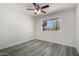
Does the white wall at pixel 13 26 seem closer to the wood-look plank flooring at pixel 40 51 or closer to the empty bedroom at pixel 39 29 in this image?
the empty bedroom at pixel 39 29

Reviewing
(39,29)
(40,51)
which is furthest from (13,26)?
(40,51)

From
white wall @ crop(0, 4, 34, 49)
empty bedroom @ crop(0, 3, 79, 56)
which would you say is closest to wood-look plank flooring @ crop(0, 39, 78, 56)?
empty bedroom @ crop(0, 3, 79, 56)

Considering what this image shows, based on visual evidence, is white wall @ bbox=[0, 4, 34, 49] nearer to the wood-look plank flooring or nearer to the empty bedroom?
the empty bedroom

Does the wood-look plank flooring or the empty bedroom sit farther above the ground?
the empty bedroom

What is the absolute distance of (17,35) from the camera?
3.45 metres

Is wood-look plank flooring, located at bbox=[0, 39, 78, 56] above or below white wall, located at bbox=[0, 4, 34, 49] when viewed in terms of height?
below

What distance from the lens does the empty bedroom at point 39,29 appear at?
2361mm

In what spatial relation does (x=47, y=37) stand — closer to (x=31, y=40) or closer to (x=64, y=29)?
(x=31, y=40)

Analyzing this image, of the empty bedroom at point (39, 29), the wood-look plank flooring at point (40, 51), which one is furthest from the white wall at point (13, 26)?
the wood-look plank flooring at point (40, 51)

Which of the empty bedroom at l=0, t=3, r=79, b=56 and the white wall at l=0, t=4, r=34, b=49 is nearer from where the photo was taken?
the empty bedroom at l=0, t=3, r=79, b=56

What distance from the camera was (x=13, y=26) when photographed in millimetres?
3219

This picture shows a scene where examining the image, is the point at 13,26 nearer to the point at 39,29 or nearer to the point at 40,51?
the point at 39,29

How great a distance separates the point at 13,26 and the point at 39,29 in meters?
1.26

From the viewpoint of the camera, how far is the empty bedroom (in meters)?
2.36
